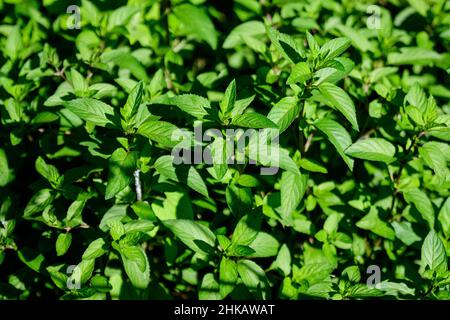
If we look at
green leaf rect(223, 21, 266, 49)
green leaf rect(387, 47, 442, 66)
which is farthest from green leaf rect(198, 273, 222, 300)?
green leaf rect(387, 47, 442, 66)

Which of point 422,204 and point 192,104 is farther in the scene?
point 422,204

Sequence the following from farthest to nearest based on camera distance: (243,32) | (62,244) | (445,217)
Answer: (243,32), (445,217), (62,244)

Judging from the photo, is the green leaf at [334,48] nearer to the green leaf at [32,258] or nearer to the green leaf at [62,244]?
the green leaf at [62,244]

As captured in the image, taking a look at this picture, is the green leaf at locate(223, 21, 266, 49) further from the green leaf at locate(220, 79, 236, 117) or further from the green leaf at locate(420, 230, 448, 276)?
the green leaf at locate(420, 230, 448, 276)

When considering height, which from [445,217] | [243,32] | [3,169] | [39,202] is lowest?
[445,217]

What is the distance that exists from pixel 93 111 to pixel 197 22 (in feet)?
3.60

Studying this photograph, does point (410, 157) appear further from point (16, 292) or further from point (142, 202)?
point (16, 292)

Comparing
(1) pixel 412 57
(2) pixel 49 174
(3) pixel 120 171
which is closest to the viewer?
(3) pixel 120 171

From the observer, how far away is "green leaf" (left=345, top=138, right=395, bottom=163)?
6.90 feet

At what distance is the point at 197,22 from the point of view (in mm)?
2807

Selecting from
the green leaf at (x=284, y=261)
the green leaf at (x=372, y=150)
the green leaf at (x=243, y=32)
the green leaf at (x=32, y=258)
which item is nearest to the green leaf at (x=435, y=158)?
the green leaf at (x=372, y=150)

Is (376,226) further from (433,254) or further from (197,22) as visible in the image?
(197,22)

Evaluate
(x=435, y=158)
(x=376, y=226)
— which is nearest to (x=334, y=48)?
(x=435, y=158)

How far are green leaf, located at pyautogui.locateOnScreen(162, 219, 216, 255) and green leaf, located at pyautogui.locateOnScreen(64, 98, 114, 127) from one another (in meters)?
0.53
